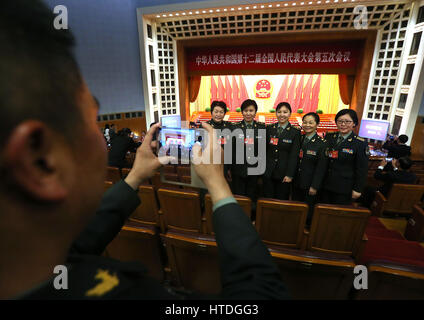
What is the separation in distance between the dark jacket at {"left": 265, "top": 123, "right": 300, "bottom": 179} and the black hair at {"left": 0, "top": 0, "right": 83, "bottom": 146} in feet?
9.05

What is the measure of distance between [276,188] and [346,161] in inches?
38.0

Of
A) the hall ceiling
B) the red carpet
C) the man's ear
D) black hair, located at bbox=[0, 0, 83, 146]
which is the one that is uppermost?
the hall ceiling

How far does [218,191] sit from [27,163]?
420 millimetres

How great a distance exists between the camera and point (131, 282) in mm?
396

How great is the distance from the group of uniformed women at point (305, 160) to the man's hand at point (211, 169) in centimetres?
229

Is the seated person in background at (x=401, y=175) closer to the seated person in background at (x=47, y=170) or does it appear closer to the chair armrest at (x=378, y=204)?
the chair armrest at (x=378, y=204)

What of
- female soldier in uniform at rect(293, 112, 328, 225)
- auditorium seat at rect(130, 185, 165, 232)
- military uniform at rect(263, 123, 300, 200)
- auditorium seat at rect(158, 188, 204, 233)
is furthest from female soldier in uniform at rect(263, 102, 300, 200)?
auditorium seat at rect(130, 185, 165, 232)

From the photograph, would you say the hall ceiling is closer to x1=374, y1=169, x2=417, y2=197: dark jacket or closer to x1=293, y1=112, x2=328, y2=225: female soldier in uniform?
x1=293, y1=112, x2=328, y2=225: female soldier in uniform

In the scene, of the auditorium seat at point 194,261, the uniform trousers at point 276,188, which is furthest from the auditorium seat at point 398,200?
the auditorium seat at point 194,261

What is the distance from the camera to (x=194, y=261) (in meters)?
1.33

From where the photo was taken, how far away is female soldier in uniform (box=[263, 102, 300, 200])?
2.82 m

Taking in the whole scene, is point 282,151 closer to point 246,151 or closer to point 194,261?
point 246,151
